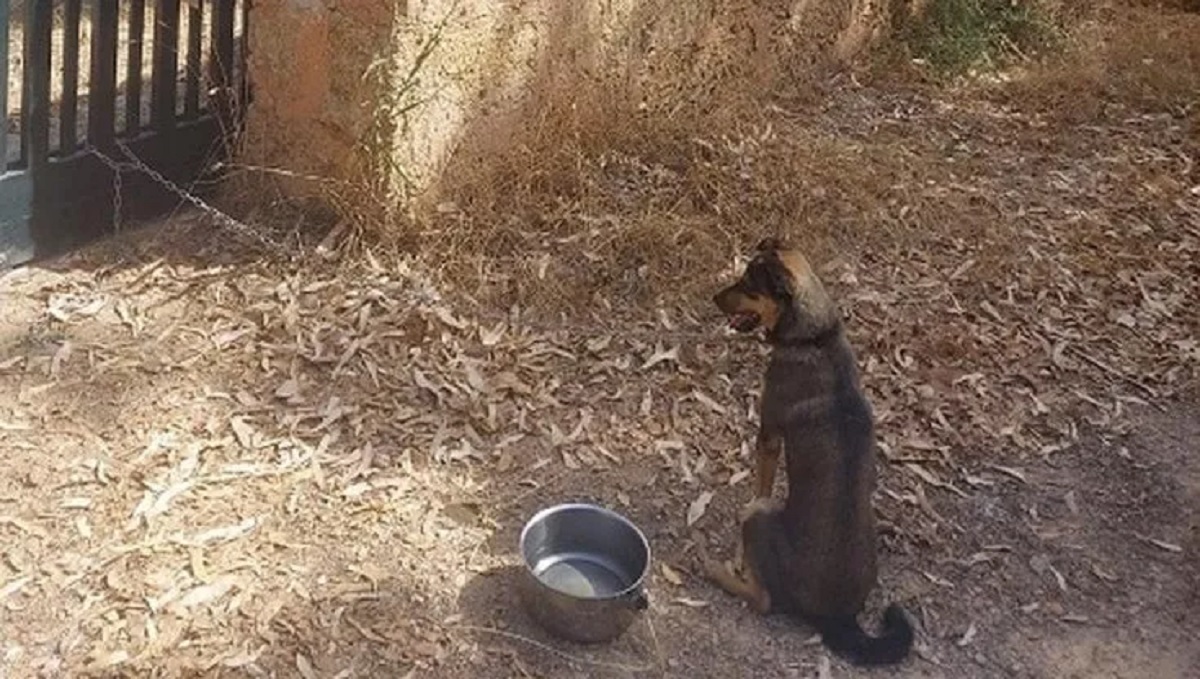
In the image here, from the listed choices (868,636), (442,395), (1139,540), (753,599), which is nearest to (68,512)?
(442,395)

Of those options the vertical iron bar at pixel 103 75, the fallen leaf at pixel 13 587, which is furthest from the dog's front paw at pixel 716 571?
the vertical iron bar at pixel 103 75

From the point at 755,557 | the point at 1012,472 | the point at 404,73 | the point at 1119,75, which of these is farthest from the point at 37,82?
the point at 1119,75

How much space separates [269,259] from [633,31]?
2.51 m

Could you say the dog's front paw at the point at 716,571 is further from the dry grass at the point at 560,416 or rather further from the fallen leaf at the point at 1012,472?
the fallen leaf at the point at 1012,472

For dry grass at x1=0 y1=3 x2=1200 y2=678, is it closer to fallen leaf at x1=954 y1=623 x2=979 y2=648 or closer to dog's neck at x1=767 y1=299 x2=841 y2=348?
fallen leaf at x1=954 y1=623 x2=979 y2=648

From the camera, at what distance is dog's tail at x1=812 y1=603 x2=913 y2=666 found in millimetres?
4477

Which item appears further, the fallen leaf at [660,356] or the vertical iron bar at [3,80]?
the fallen leaf at [660,356]

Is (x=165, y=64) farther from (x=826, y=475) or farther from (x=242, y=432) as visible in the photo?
(x=826, y=475)

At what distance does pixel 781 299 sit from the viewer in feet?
15.1

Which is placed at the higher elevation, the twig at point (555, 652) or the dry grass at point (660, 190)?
the dry grass at point (660, 190)

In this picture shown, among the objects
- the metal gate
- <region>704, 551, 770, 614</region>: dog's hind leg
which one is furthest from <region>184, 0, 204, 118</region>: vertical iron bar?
<region>704, 551, 770, 614</region>: dog's hind leg

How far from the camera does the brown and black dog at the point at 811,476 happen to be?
14.5ft

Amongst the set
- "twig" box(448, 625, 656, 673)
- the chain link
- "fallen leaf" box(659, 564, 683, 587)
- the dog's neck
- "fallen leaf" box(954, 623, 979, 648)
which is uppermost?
the dog's neck

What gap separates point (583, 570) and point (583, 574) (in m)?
0.02
